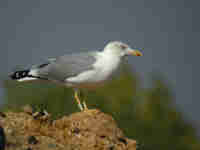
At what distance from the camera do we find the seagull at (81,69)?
541 centimetres

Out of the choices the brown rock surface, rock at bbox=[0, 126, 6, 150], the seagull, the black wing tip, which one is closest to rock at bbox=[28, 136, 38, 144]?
the brown rock surface

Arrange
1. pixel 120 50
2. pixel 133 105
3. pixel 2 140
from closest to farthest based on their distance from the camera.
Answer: pixel 2 140
pixel 120 50
pixel 133 105

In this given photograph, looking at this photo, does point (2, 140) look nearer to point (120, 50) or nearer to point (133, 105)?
point (120, 50)

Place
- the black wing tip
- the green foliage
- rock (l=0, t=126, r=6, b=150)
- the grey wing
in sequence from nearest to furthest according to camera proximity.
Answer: rock (l=0, t=126, r=6, b=150) → the grey wing → the black wing tip → the green foliage

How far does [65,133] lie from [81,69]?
1453 mm

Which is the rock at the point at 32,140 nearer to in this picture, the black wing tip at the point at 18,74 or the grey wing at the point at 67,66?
the grey wing at the point at 67,66

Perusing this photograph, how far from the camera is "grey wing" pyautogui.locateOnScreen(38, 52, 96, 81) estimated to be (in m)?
5.62

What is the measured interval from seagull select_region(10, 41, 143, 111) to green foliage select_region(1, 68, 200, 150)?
8480 mm

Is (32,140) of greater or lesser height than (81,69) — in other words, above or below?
below

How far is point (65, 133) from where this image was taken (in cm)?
437

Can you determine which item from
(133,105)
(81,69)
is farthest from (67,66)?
(133,105)

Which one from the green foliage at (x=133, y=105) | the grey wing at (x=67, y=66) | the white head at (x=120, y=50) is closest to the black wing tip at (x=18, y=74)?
the grey wing at (x=67, y=66)

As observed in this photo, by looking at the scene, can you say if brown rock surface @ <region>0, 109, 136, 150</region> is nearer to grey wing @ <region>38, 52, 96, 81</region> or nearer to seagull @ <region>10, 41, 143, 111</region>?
seagull @ <region>10, 41, 143, 111</region>

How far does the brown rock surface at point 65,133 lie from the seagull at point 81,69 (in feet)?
2.31
